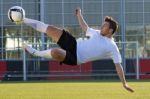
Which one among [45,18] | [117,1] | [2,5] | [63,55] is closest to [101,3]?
[117,1]

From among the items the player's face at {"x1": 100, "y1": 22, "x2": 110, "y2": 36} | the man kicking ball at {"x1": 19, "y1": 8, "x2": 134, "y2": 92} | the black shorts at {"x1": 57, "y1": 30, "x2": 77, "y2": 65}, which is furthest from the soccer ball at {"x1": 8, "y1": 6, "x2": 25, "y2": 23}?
the player's face at {"x1": 100, "y1": 22, "x2": 110, "y2": 36}

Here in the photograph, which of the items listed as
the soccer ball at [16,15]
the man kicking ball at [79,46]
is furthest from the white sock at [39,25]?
the soccer ball at [16,15]

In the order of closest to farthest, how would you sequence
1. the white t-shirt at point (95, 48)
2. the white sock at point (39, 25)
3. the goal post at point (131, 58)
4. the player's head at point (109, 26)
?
1. the white sock at point (39, 25)
2. the white t-shirt at point (95, 48)
3. the player's head at point (109, 26)
4. the goal post at point (131, 58)

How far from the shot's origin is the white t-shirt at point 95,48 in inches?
498

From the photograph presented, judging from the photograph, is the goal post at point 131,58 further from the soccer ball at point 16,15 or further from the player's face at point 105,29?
the soccer ball at point 16,15

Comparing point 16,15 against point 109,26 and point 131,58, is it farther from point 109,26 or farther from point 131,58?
point 131,58

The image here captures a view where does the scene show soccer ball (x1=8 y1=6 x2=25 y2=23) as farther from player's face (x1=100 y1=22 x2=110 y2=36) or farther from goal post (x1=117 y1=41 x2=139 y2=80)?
A: goal post (x1=117 y1=41 x2=139 y2=80)

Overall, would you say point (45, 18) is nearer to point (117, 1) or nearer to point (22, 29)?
point (22, 29)

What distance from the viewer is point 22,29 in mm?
41906

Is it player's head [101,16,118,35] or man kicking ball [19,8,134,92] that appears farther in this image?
player's head [101,16,118,35]

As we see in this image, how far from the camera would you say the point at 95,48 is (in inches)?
500

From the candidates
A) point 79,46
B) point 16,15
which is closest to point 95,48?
point 79,46

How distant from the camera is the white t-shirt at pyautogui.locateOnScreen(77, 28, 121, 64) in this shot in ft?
41.5
